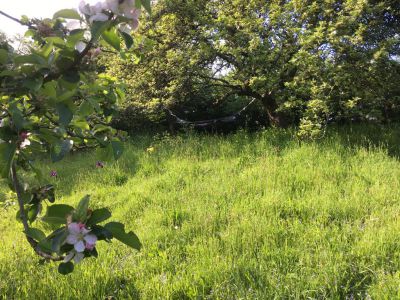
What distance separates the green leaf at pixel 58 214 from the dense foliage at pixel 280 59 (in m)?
4.90

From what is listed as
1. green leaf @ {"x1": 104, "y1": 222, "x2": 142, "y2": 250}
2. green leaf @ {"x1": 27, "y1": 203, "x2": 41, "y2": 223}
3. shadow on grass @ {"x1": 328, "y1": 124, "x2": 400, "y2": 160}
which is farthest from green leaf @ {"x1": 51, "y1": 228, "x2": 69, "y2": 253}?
shadow on grass @ {"x1": 328, "y1": 124, "x2": 400, "y2": 160}

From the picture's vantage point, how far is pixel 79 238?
1.12 metres

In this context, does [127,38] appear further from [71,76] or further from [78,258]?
[78,258]

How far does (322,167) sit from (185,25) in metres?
3.90

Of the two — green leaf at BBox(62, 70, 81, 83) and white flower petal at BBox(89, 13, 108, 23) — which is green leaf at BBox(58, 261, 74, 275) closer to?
green leaf at BBox(62, 70, 81, 83)

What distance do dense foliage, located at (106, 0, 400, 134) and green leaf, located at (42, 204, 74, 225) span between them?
4895 mm

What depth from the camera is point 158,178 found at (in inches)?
211

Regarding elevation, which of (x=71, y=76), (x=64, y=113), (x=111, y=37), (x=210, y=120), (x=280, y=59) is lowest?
(x=210, y=120)

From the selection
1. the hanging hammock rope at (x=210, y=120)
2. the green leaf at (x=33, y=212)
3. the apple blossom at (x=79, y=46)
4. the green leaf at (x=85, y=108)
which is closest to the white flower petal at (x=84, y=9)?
the apple blossom at (x=79, y=46)

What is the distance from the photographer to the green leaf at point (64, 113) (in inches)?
44.2

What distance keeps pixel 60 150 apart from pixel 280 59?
5.53 meters

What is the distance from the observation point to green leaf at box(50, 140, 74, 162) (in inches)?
50.8

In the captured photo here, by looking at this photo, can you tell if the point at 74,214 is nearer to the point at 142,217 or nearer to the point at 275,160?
the point at 142,217

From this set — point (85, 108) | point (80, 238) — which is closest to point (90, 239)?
point (80, 238)
